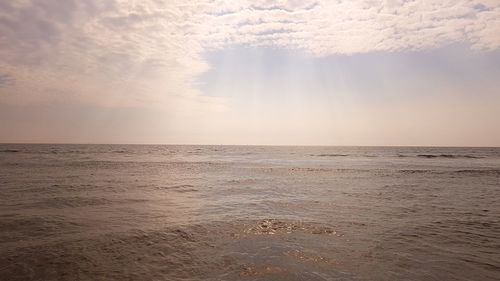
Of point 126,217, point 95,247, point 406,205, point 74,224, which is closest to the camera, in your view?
point 95,247

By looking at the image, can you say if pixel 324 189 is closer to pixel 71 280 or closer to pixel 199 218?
pixel 199 218

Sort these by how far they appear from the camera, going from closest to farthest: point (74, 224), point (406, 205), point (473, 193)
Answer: point (74, 224) < point (406, 205) < point (473, 193)

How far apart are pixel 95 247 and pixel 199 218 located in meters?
4.56

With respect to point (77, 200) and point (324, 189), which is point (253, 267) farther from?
point (324, 189)

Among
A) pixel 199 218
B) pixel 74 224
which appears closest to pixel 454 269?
pixel 199 218

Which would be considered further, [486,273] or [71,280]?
[486,273]

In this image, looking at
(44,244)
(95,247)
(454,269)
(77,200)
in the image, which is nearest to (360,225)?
(454,269)

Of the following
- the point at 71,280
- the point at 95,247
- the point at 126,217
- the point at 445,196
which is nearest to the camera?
the point at 71,280

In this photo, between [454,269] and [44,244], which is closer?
[454,269]

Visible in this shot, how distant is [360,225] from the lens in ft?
40.3

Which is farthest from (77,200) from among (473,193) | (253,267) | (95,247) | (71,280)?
(473,193)

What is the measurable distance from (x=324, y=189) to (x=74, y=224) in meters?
15.7

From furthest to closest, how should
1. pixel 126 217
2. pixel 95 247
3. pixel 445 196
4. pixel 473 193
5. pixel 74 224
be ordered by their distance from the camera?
1. pixel 473 193
2. pixel 445 196
3. pixel 126 217
4. pixel 74 224
5. pixel 95 247

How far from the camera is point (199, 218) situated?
43.1 feet
